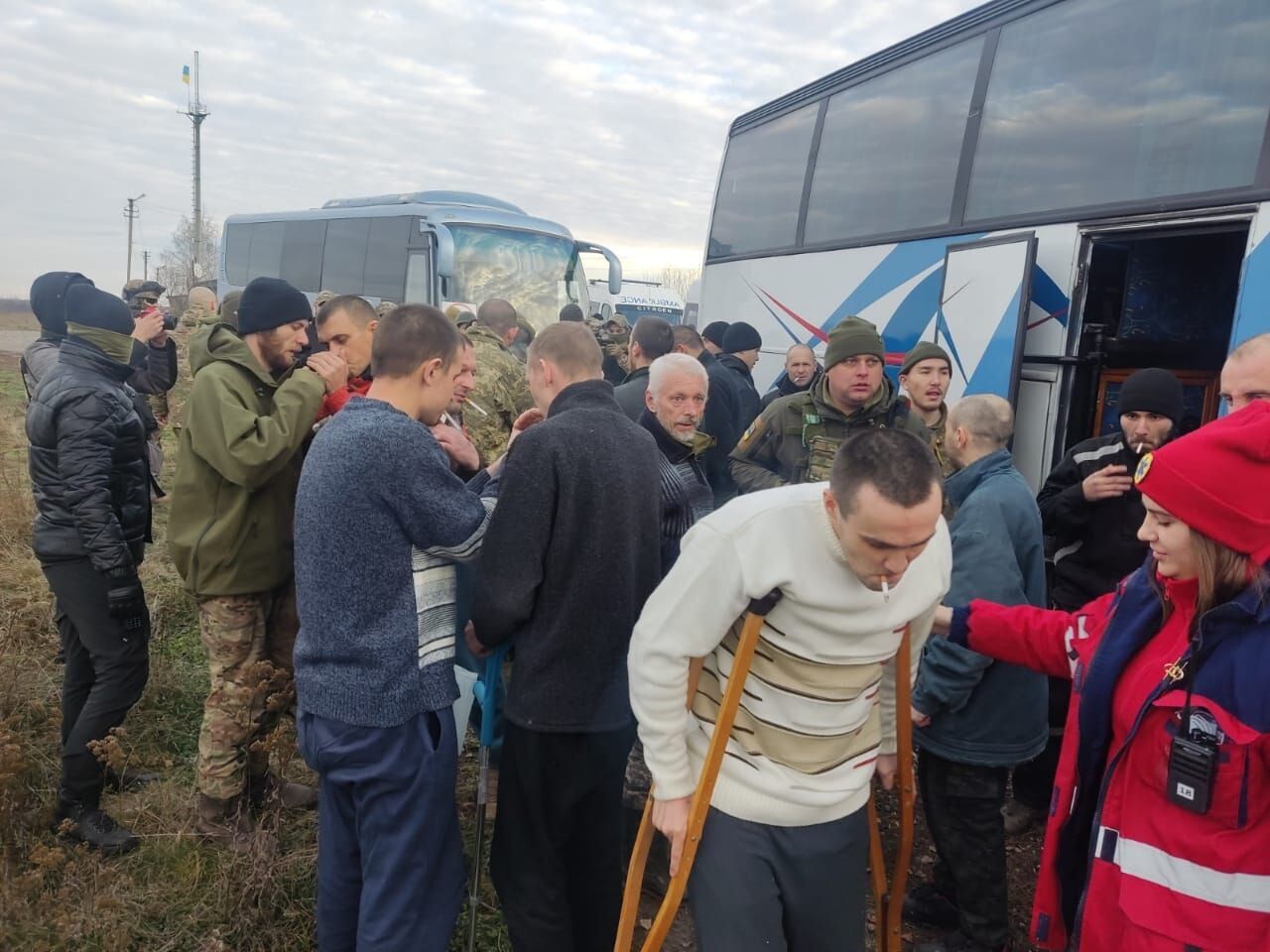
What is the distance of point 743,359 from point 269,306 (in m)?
4.33

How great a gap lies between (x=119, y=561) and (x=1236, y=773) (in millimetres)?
3614

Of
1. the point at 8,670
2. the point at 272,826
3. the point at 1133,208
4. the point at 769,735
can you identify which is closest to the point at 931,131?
the point at 1133,208

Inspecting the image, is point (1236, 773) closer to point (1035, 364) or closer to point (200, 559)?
point (200, 559)

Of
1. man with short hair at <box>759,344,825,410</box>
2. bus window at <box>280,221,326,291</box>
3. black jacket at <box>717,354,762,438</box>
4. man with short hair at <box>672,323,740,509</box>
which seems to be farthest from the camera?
bus window at <box>280,221,326,291</box>

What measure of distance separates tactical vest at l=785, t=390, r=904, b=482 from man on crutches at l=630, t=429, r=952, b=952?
2104mm

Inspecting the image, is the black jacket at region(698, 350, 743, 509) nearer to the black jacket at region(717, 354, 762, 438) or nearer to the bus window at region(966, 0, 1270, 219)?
the black jacket at region(717, 354, 762, 438)

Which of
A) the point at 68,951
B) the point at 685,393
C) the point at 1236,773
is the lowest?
the point at 68,951

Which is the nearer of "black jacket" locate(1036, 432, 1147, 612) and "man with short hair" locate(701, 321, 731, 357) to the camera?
"black jacket" locate(1036, 432, 1147, 612)

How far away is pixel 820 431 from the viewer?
A: 171 inches

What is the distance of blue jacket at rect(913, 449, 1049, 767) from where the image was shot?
2828 millimetres

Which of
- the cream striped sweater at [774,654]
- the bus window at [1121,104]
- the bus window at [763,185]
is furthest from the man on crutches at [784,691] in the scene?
the bus window at [763,185]

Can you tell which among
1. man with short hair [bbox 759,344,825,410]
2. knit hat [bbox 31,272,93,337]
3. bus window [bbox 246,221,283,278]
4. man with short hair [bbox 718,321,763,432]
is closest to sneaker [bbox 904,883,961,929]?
man with short hair [bbox 718,321,763,432]

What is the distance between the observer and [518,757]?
253 centimetres

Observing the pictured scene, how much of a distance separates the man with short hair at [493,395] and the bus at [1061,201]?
9.57 feet
